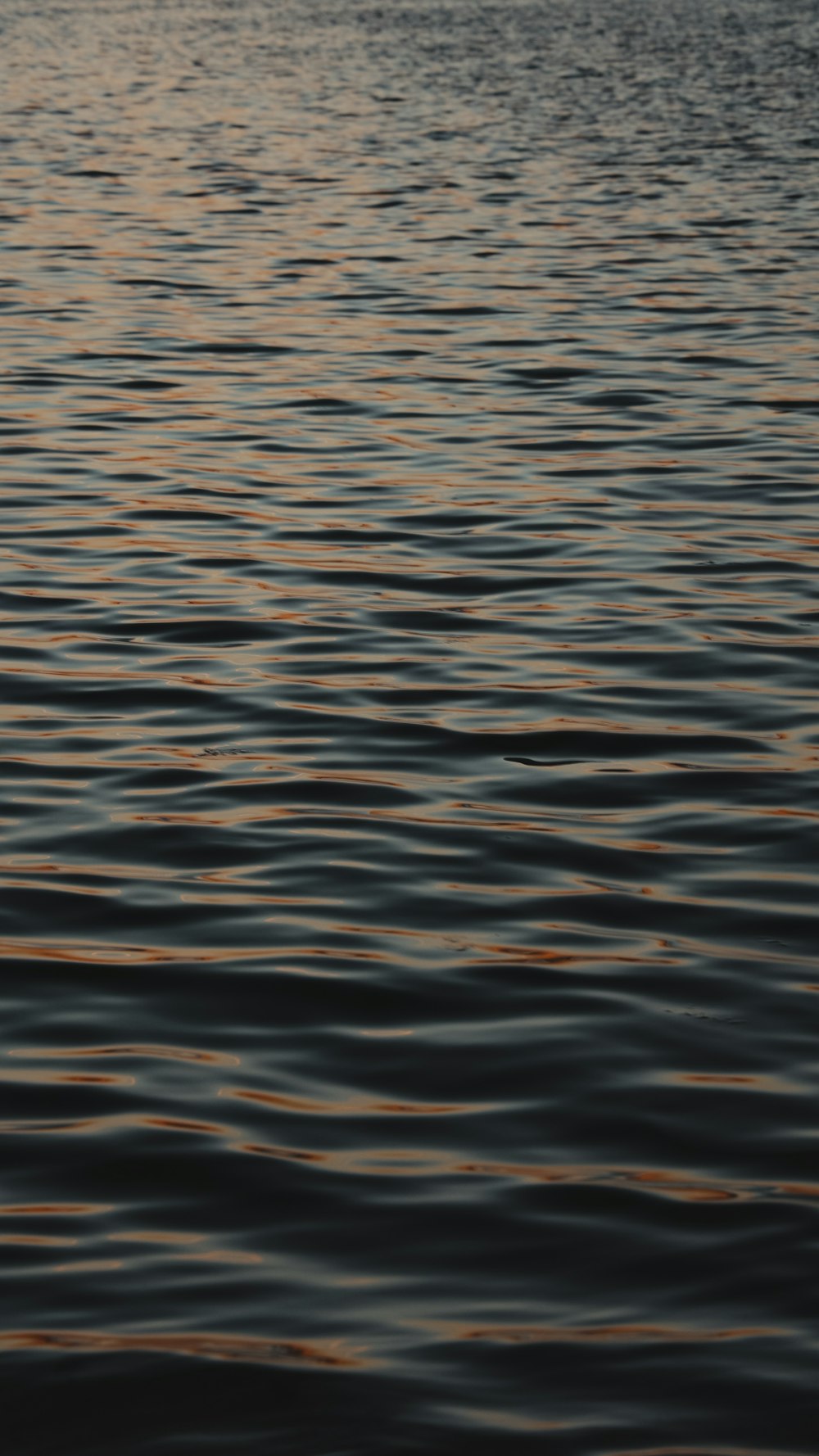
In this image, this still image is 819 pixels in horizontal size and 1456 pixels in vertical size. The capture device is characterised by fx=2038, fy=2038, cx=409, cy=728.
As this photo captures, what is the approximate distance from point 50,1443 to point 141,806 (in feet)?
11.6

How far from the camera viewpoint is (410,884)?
6.61 meters

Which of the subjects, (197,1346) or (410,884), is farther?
(410,884)

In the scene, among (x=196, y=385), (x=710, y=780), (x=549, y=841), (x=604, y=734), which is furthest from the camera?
(x=196, y=385)

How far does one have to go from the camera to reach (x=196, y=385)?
15.3 metres

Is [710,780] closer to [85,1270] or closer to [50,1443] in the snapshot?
[85,1270]

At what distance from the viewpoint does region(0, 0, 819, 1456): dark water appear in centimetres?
422

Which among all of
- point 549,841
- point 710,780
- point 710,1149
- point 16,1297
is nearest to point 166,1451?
point 16,1297

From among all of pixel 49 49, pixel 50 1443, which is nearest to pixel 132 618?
pixel 50 1443

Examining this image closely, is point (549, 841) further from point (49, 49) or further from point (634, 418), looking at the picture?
point (49, 49)

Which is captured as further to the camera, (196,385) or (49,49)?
(49,49)

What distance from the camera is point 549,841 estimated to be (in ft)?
22.7

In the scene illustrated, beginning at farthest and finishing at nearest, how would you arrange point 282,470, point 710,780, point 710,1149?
1. point 282,470
2. point 710,780
3. point 710,1149

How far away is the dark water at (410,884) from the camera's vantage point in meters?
4.22

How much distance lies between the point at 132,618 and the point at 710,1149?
5.28 meters
